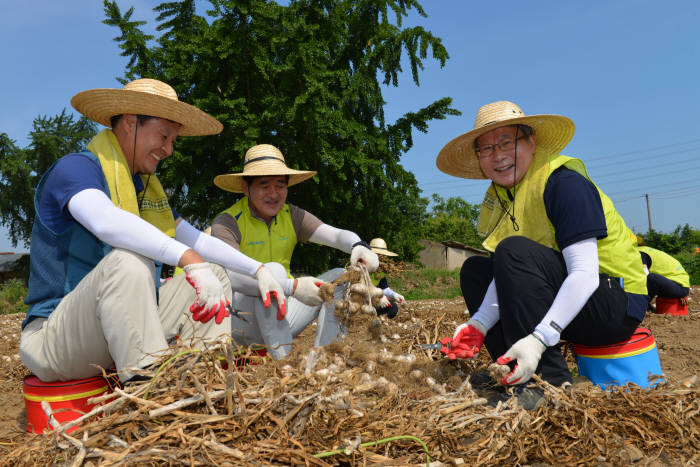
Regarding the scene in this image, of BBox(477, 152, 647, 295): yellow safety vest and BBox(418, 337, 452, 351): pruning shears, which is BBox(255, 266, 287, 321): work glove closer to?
BBox(418, 337, 452, 351): pruning shears

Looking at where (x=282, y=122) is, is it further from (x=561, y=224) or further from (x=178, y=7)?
(x=561, y=224)

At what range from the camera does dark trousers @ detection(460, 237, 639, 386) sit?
1.87 m

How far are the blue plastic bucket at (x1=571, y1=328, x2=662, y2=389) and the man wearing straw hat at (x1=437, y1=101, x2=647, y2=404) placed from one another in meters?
0.06

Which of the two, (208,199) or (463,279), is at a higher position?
(208,199)

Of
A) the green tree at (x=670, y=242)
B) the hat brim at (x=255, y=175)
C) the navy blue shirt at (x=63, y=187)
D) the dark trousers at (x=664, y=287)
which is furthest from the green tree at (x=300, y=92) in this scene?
the green tree at (x=670, y=242)

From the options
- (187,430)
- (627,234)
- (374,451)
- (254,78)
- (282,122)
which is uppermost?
(254,78)

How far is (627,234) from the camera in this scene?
2104 millimetres

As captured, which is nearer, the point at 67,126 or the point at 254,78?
the point at 254,78

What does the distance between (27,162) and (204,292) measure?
12.1m

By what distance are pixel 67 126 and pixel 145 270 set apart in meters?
12.3

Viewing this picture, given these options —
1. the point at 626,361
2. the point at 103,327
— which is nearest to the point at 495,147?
the point at 626,361

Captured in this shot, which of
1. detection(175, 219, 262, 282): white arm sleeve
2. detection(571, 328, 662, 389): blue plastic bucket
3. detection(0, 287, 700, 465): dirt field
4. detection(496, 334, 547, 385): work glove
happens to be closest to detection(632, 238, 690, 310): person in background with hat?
detection(0, 287, 700, 465): dirt field

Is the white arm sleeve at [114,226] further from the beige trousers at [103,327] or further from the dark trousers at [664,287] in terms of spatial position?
the dark trousers at [664,287]

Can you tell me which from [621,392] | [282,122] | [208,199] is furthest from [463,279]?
[208,199]
